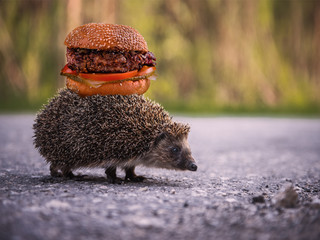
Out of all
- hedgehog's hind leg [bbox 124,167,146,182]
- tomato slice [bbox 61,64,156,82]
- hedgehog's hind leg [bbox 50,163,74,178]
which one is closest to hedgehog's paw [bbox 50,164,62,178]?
hedgehog's hind leg [bbox 50,163,74,178]

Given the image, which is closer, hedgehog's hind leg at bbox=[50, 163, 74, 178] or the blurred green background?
hedgehog's hind leg at bbox=[50, 163, 74, 178]

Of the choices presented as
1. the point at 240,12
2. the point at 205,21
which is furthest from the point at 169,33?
the point at 240,12

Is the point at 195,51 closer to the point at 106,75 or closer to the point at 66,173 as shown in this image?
the point at 106,75

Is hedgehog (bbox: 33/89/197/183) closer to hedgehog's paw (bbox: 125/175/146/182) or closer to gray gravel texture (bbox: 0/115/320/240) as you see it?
hedgehog's paw (bbox: 125/175/146/182)

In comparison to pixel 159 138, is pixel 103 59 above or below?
above

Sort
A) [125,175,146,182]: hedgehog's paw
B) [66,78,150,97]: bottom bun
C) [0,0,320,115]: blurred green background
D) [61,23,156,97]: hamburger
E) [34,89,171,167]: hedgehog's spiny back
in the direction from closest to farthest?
[34,89,171,167]: hedgehog's spiny back → [61,23,156,97]: hamburger → [66,78,150,97]: bottom bun → [125,175,146,182]: hedgehog's paw → [0,0,320,115]: blurred green background

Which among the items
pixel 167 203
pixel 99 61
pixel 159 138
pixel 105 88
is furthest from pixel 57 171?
pixel 167 203

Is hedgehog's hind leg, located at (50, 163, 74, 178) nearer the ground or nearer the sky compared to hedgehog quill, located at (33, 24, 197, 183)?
nearer the ground

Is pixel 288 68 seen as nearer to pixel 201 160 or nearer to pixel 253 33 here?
pixel 253 33
